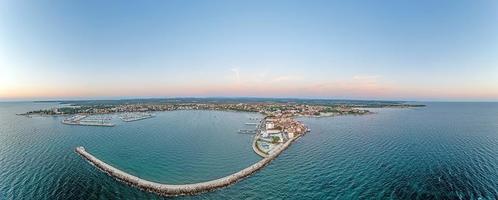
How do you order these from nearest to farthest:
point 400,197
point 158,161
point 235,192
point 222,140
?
point 400,197, point 235,192, point 158,161, point 222,140

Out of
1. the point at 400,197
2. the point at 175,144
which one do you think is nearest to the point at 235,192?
the point at 400,197

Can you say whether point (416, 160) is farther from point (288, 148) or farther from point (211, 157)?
point (211, 157)

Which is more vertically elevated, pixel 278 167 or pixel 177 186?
pixel 278 167

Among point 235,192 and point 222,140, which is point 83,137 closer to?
point 222,140

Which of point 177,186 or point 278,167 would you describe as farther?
point 278,167

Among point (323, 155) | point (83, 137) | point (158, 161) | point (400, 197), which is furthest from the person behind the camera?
point (83, 137)

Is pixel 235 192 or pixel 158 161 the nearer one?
pixel 235 192

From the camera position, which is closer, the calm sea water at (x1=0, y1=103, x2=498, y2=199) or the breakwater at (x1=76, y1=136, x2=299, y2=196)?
the calm sea water at (x1=0, y1=103, x2=498, y2=199)

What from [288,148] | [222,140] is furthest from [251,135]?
[288,148]

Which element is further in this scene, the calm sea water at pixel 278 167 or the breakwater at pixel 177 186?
the breakwater at pixel 177 186
